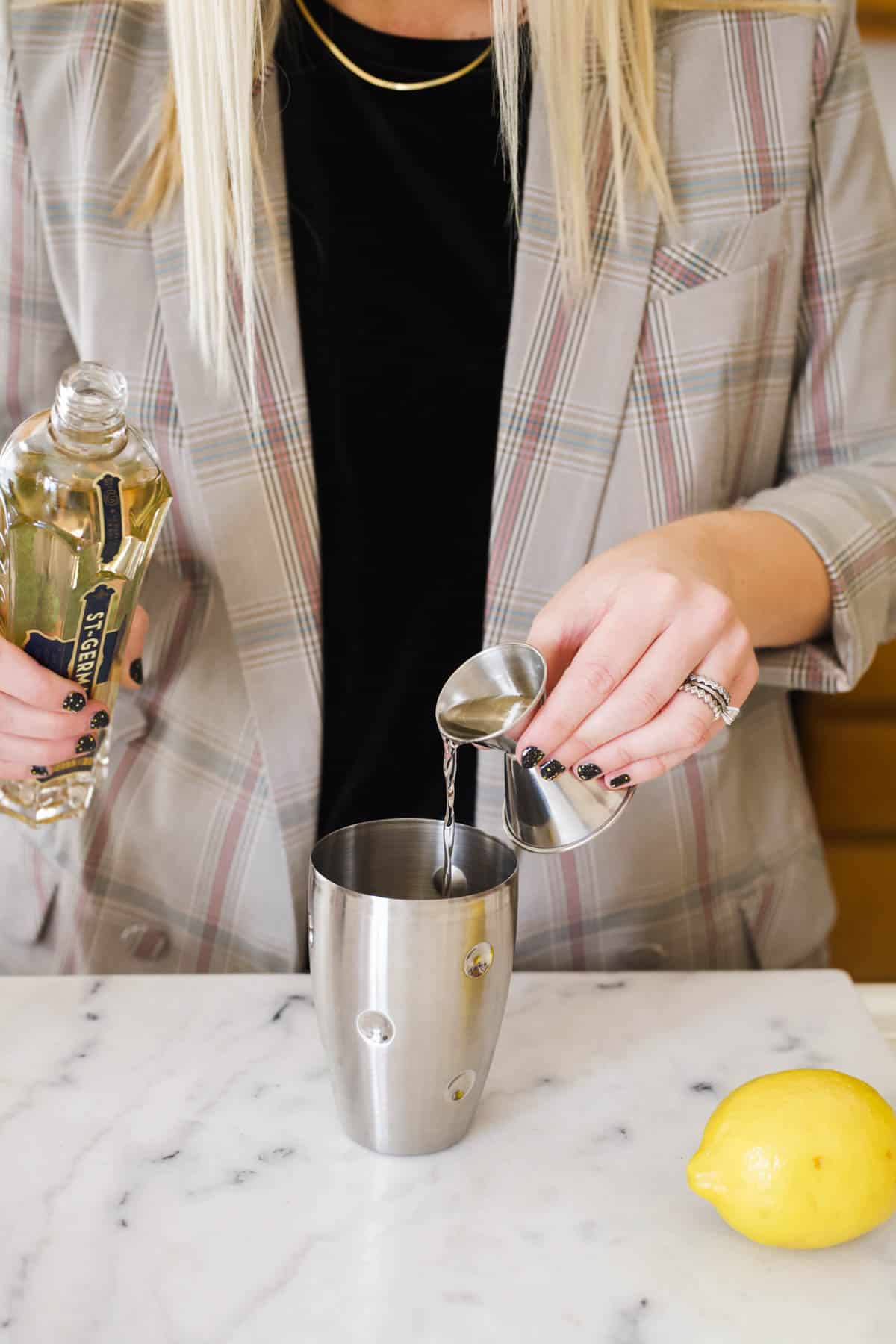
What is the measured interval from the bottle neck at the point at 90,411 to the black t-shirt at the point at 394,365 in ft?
0.90

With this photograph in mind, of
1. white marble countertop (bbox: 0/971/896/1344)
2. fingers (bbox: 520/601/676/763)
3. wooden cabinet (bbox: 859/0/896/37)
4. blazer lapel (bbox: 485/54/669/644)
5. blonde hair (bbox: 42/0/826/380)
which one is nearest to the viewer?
white marble countertop (bbox: 0/971/896/1344)

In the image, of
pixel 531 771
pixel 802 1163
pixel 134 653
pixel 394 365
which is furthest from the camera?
pixel 394 365

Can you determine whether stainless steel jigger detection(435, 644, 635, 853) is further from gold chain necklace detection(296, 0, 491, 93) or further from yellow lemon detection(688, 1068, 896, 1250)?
gold chain necklace detection(296, 0, 491, 93)

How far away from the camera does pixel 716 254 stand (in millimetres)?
929

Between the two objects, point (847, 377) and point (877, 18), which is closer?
point (847, 377)

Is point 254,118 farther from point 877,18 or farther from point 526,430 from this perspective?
point 877,18

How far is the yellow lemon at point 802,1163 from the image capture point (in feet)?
1.74

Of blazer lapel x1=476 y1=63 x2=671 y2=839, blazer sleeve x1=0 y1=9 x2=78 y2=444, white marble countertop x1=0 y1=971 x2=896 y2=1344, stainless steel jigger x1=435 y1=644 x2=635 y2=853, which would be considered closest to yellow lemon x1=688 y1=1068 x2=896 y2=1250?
white marble countertop x1=0 y1=971 x2=896 y2=1344

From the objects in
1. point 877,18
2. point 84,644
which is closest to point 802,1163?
point 84,644

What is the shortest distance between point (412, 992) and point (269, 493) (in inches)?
18.0

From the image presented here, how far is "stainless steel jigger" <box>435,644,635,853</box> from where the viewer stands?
0.64m

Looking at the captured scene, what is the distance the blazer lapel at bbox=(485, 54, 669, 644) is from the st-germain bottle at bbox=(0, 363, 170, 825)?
1.04ft

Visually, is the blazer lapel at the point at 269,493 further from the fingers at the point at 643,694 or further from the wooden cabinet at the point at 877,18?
the wooden cabinet at the point at 877,18

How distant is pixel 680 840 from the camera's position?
3.23 ft
